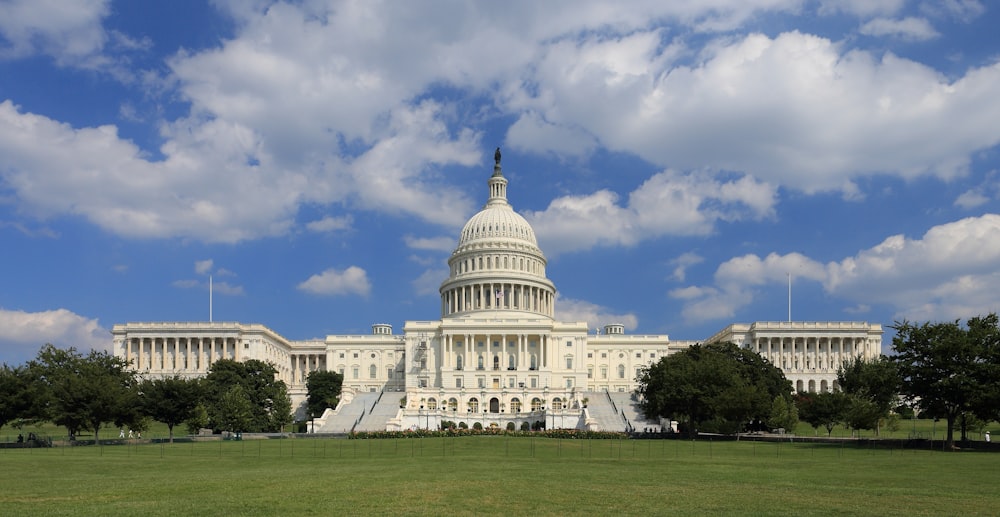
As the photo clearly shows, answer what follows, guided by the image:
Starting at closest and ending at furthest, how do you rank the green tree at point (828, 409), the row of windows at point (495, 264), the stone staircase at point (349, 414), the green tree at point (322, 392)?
the green tree at point (828, 409) → the stone staircase at point (349, 414) → the green tree at point (322, 392) → the row of windows at point (495, 264)

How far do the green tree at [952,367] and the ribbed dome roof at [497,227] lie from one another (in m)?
102

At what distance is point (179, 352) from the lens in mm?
156250

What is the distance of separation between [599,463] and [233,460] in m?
21.0

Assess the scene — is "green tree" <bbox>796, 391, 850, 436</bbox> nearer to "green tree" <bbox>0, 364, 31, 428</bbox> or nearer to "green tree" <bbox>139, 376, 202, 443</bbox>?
"green tree" <bbox>139, 376, 202, 443</bbox>

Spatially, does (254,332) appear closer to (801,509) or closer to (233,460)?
(233,460)

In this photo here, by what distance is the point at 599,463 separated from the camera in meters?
48.7

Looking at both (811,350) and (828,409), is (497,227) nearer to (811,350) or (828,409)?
(811,350)

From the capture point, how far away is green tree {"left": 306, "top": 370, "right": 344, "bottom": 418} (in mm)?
126688

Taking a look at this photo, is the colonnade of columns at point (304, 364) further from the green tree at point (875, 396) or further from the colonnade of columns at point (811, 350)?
the green tree at point (875, 396)

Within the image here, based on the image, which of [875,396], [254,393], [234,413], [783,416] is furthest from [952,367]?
[254,393]

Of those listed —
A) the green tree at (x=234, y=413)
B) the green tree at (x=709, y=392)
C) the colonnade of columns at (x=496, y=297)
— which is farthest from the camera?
the colonnade of columns at (x=496, y=297)

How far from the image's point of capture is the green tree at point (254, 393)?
317 feet

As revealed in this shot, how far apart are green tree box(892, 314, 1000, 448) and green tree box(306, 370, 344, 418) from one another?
80.5 m

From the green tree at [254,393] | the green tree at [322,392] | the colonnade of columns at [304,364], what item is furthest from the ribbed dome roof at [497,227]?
the green tree at [254,393]
